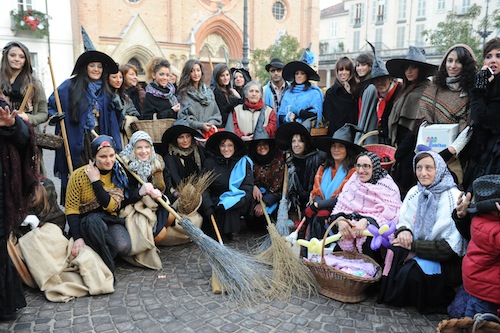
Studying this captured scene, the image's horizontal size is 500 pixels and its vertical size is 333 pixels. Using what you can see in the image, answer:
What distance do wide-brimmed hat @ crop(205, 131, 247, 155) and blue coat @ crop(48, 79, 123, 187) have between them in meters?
1.16

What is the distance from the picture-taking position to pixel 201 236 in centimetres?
425

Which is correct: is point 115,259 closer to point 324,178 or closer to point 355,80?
point 324,178

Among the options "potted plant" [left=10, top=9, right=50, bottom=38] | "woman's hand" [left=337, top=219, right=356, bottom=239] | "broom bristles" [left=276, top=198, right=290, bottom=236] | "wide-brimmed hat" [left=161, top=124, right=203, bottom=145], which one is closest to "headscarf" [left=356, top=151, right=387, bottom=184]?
"woman's hand" [left=337, top=219, right=356, bottom=239]

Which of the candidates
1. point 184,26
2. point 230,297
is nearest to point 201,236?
point 230,297

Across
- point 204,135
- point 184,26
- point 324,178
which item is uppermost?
point 184,26

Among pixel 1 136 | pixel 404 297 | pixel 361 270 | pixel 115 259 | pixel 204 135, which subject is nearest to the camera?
pixel 1 136

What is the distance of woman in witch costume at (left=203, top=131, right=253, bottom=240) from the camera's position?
17.4ft

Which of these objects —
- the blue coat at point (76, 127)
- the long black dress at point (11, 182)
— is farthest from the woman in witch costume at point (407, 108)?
the long black dress at point (11, 182)

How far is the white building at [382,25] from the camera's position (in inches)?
1486

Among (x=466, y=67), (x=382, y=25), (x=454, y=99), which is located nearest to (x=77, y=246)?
(x=454, y=99)

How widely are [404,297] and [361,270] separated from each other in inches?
16.9

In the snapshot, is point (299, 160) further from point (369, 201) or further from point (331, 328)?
point (331, 328)

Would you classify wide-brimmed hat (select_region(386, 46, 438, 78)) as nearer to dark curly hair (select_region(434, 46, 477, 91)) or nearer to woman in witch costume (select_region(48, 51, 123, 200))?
dark curly hair (select_region(434, 46, 477, 91))

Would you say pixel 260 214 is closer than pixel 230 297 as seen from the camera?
No
